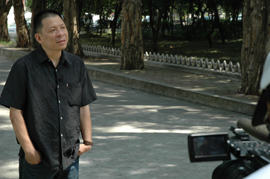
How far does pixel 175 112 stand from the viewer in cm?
848

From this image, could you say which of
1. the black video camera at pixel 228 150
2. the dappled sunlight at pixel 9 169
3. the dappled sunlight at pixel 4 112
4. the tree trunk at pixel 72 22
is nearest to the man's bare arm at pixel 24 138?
the black video camera at pixel 228 150

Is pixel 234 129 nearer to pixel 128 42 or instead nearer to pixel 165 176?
pixel 165 176

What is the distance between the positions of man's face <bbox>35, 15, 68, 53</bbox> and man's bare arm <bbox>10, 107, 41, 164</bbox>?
468 mm

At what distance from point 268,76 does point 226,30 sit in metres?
31.3

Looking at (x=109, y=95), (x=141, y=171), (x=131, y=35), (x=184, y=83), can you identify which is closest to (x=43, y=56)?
(x=141, y=171)

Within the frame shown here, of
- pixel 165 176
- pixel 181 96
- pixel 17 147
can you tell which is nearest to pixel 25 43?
pixel 181 96

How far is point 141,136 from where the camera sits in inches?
262

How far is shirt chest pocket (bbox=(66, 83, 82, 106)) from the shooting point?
2863 millimetres

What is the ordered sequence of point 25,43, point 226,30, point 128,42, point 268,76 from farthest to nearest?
point 226,30 < point 25,43 < point 128,42 < point 268,76

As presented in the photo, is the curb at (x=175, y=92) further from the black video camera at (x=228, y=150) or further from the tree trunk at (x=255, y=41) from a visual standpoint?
the black video camera at (x=228, y=150)

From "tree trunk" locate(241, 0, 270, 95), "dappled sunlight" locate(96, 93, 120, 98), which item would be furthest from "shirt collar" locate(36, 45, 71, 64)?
"dappled sunlight" locate(96, 93, 120, 98)

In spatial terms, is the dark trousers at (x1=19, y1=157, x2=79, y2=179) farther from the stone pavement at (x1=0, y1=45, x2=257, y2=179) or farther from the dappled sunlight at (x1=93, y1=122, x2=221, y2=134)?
the dappled sunlight at (x1=93, y1=122, x2=221, y2=134)

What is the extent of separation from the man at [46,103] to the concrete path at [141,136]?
83.5 inches

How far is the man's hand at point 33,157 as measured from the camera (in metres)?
2.73
